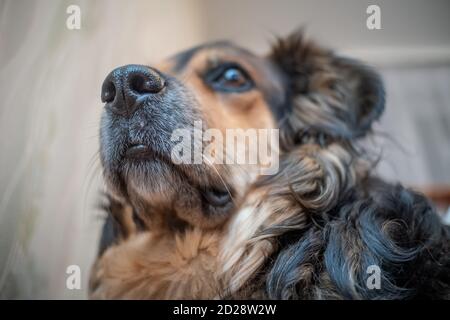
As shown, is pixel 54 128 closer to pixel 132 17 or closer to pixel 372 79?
pixel 132 17

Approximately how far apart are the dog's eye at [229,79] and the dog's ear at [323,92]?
0.14 meters

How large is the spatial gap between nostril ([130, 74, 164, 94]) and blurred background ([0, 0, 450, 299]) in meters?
0.13

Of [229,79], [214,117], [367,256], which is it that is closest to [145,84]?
[214,117]

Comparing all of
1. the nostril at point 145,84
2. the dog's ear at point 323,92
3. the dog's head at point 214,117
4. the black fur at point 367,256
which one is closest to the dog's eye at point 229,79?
the dog's head at point 214,117

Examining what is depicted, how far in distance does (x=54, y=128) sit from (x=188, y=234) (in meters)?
0.40

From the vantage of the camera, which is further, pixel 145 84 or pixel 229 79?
pixel 229 79

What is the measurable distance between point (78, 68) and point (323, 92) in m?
0.65

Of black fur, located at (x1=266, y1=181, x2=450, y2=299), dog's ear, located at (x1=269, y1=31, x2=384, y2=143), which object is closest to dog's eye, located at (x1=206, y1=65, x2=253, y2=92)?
dog's ear, located at (x1=269, y1=31, x2=384, y2=143)

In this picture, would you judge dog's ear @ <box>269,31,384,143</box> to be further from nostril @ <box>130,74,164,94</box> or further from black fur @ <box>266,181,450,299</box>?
nostril @ <box>130,74,164,94</box>

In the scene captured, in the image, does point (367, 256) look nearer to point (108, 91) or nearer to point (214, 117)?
point (214, 117)

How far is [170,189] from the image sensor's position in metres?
0.81

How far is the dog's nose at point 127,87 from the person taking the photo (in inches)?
28.9

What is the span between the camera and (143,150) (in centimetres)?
79

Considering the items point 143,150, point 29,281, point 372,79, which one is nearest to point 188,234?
point 143,150
